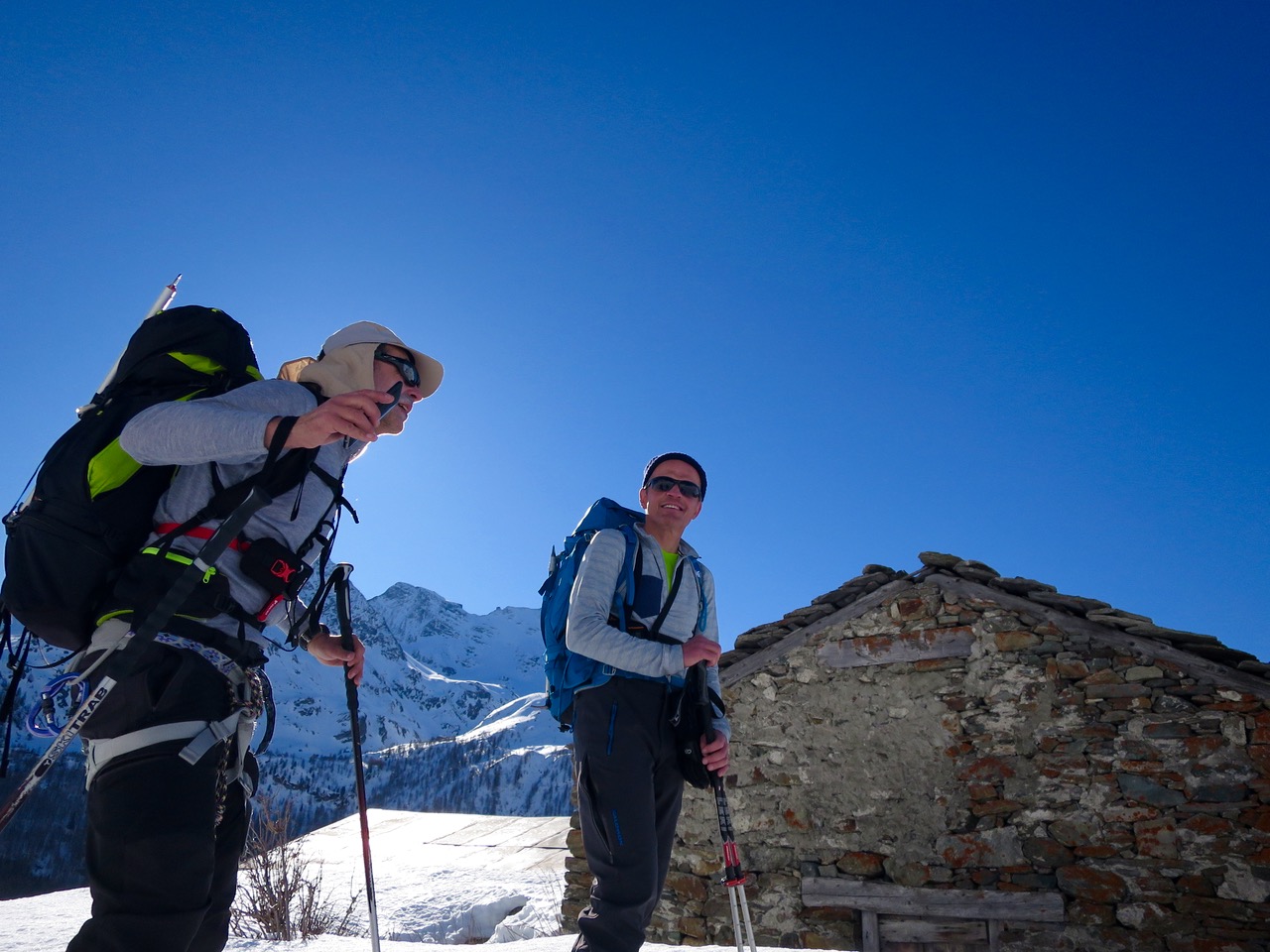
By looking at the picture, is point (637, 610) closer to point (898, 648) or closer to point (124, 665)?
point (124, 665)

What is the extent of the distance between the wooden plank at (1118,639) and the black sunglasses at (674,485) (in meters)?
4.37

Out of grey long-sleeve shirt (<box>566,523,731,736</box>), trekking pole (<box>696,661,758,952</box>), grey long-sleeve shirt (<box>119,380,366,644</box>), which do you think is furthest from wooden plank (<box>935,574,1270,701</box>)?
grey long-sleeve shirt (<box>119,380,366,644</box>)

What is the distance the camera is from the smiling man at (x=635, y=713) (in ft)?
7.04

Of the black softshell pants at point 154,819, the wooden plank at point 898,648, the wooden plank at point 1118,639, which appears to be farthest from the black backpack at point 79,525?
the wooden plank at point 1118,639

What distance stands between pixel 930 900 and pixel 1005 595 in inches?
95.6

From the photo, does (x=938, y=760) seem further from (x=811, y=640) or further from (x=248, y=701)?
(x=248, y=701)

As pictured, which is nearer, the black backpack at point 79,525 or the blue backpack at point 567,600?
the black backpack at point 79,525

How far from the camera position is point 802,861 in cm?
623

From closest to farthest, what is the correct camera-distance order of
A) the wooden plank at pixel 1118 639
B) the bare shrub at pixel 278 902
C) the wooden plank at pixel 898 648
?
the wooden plank at pixel 1118 639, the wooden plank at pixel 898 648, the bare shrub at pixel 278 902

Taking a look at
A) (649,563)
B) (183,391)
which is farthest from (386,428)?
(649,563)

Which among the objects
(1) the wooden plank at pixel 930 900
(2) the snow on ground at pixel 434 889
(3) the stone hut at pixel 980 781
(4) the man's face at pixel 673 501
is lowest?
(2) the snow on ground at pixel 434 889

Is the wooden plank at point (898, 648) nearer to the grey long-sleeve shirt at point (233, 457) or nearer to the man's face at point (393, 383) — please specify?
the man's face at point (393, 383)

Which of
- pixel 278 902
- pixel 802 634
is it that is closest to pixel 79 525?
pixel 802 634

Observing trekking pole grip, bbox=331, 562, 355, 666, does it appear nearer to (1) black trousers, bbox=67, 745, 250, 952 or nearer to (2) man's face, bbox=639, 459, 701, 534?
(1) black trousers, bbox=67, 745, 250, 952
